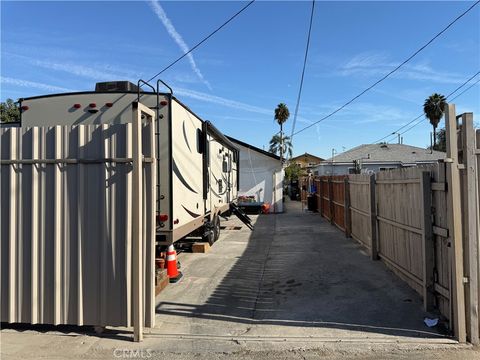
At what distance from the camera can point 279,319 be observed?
5.29m

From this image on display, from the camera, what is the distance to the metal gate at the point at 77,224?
4.66 meters

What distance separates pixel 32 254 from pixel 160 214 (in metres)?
2.07

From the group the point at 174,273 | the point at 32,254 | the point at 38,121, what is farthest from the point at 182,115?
the point at 32,254

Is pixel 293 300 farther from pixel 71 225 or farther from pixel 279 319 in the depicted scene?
pixel 71 225

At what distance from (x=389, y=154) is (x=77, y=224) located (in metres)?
34.5

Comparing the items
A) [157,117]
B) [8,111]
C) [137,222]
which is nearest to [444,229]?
[137,222]

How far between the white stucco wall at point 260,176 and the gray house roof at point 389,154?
1237cm

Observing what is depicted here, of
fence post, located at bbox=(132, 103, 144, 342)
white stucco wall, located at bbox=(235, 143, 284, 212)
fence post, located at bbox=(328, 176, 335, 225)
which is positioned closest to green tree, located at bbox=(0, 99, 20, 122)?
white stucco wall, located at bbox=(235, 143, 284, 212)

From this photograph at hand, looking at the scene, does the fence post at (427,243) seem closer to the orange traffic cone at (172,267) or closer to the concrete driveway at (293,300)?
the concrete driveway at (293,300)

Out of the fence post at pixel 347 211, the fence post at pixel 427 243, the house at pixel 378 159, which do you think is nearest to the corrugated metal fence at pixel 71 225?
the fence post at pixel 427 243

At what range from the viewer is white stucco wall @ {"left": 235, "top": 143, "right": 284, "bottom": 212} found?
24719 millimetres

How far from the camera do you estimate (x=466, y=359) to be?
3994 millimetres

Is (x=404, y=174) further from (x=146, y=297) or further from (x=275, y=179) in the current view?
(x=275, y=179)

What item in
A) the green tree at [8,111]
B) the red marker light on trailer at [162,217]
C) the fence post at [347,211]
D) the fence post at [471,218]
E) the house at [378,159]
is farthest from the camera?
the house at [378,159]
